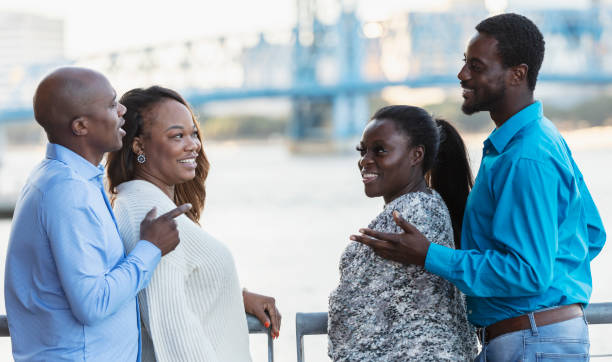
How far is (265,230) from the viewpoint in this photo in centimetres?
1600

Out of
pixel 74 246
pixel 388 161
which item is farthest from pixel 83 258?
pixel 388 161

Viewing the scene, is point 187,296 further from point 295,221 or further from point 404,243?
point 295,221

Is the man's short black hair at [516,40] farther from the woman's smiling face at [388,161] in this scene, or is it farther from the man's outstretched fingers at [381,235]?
the man's outstretched fingers at [381,235]

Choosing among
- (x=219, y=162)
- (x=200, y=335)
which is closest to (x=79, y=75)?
(x=200, y=335)

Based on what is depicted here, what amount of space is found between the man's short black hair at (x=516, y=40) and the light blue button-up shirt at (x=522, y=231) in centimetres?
9

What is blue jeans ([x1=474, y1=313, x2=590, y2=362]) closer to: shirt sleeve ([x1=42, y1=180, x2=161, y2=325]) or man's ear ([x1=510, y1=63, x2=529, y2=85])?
man's ear ([x1=510, y1=63, x2=529, y2=85])

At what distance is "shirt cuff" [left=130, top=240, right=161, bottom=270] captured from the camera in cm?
135

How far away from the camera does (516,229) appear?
4.55 feet

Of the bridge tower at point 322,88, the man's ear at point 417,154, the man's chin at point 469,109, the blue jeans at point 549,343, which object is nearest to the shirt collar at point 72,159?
the man's ear at point 417,154

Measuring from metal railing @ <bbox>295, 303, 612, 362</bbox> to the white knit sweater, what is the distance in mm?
134

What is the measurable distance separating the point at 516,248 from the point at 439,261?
0.13 meters

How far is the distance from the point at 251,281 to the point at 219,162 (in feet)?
76.2

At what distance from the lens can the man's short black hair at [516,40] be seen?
4.83 feet

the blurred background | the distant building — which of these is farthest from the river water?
the distant building
